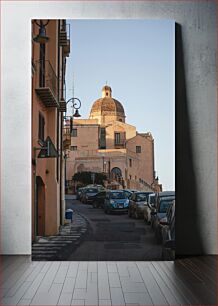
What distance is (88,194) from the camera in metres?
5.86

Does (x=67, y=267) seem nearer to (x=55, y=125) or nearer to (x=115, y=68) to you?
(x=55, y=125)

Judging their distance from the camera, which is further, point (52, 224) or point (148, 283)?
point (52, 224)

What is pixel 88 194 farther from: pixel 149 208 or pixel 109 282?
pixel 109 282

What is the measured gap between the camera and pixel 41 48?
5.95m

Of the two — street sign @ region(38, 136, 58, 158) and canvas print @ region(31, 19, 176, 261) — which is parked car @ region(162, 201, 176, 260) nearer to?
canvas print @ region(31, 19, 176, 261)

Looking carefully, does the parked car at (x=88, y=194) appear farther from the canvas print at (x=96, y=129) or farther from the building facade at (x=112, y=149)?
the building facade at (x=112, y=149)

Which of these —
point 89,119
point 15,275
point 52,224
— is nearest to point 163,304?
point 15,275

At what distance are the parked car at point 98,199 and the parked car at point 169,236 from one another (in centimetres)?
74

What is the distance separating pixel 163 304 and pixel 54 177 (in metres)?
2.40

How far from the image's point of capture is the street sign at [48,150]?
230 inches

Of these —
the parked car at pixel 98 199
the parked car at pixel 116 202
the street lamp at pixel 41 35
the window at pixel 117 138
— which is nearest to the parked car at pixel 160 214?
the parked car at pixel 116 202

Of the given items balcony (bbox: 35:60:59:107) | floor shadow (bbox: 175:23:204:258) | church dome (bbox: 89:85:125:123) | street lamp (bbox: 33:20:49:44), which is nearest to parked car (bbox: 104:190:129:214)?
floor shadow (bbox: 175:23:204:258)

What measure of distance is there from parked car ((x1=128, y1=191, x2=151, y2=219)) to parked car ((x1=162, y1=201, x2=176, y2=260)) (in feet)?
0.95

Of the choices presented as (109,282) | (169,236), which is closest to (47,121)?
(169,236)
